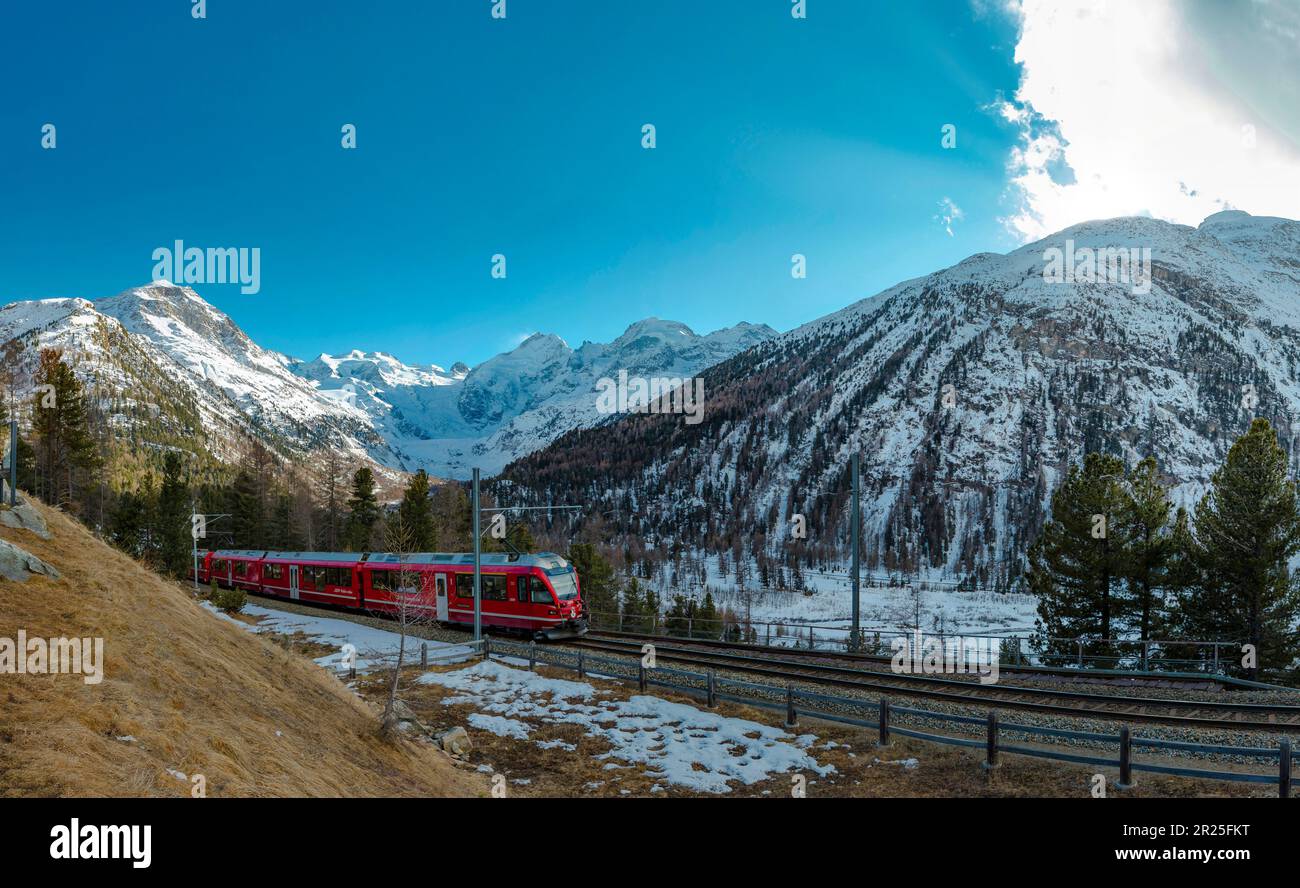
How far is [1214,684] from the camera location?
18.5 m

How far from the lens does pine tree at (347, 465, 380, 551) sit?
61562 millimetres

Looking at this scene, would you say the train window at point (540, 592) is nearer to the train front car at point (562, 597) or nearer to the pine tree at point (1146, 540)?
the train front car at point (562, 597)

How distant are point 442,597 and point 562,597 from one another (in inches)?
279

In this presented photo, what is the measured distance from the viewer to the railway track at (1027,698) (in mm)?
14344

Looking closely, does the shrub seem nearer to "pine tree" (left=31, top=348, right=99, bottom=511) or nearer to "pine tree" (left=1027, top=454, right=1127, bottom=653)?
"pine tree" (left=31, top=348, right=99, bottom=511)

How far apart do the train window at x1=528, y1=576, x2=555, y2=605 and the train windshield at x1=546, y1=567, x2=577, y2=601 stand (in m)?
0.31

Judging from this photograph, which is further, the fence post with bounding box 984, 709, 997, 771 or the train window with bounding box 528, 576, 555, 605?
the train window with bounding box 528, 576, 555, 605

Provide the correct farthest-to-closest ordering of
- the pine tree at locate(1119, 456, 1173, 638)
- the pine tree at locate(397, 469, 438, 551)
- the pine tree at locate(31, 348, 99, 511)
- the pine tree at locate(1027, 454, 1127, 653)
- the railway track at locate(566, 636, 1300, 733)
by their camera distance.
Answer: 1. the pine tree at locate(397, 469, 438, 551)
2. the pine tree at locate(31, 348, 99, 511)
3. the pine tree at locate(1027, 454, 1127, 653)
4. the pine tree at locate(1119, 456, 1173, 638)
5. the railway track at locate(566, 636, 1300, 733)

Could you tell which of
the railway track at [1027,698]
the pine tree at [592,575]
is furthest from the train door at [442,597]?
the pine tree at [592,575]

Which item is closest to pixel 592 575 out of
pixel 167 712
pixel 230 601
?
pixel 230 601

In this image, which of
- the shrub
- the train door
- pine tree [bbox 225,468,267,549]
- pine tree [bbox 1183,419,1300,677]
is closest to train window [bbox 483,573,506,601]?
the train door

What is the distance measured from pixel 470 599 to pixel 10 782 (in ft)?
74.4
